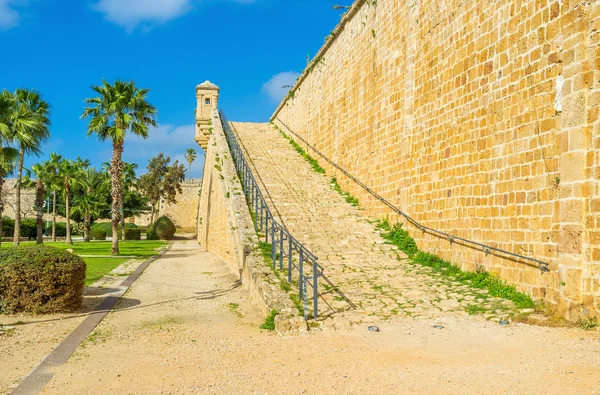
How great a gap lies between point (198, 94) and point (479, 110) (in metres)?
24.9

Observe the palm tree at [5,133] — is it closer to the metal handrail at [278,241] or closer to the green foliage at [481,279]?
the metal handrail at [278,241]

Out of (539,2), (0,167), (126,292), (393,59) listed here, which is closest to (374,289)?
(539,2)

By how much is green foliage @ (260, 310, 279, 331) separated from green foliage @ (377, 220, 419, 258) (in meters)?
4.21

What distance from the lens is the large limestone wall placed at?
638cm

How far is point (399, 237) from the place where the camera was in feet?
36.8

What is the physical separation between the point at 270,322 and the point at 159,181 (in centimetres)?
5031

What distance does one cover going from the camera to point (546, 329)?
622cm

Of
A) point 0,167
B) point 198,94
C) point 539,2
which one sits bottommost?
point 0,167

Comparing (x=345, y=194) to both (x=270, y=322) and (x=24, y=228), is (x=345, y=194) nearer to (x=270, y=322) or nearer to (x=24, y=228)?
(x=270, y=322)

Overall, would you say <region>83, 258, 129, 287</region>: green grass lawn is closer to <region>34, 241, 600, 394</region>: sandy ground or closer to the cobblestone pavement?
the cobblestone pavement

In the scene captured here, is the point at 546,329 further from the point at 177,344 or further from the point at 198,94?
the point at 198,94

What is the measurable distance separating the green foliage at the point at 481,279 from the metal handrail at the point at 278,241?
2256mm

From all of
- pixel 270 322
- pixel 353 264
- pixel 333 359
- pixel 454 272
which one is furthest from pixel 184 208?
pixel 333 359

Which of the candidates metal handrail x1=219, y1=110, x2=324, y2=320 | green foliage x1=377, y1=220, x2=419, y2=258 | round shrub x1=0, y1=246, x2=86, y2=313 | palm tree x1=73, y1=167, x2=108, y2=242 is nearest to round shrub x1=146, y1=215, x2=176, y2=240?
palm tree x1=73, y1=167, x2=108, y2=242
